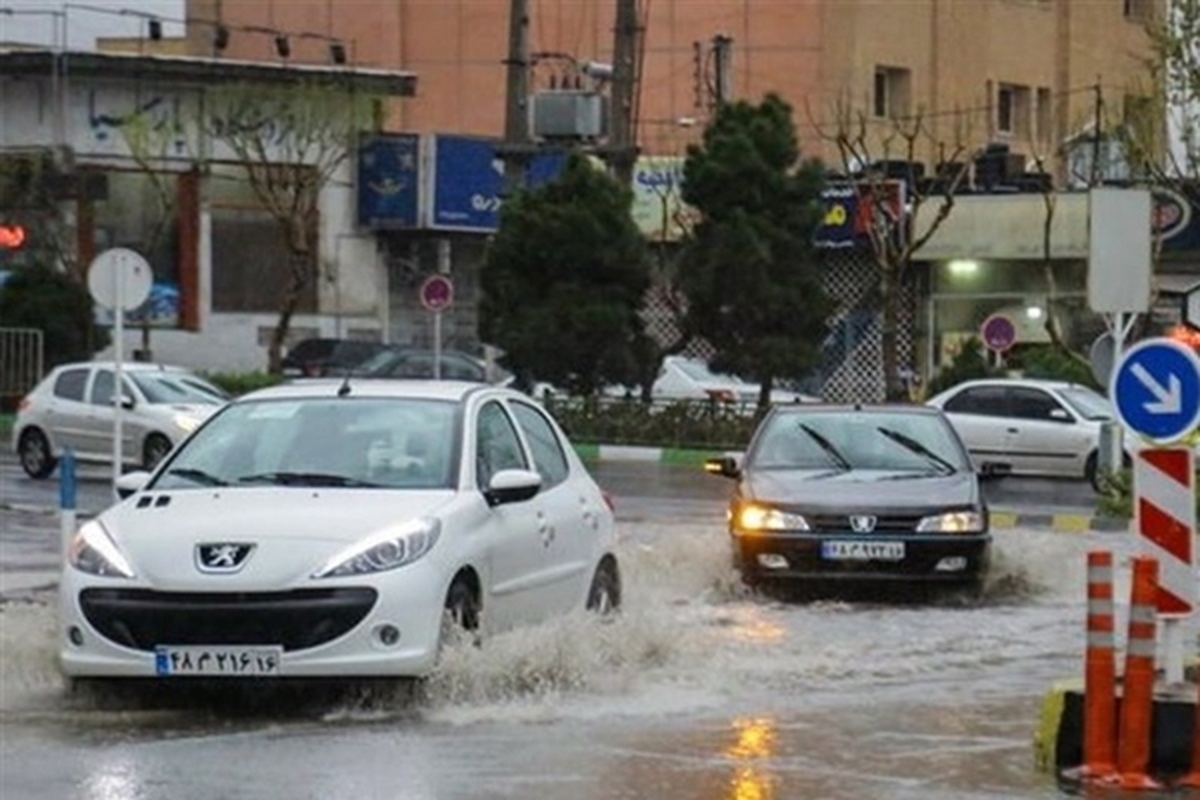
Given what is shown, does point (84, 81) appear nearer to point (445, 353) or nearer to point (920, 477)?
point (445, 353)

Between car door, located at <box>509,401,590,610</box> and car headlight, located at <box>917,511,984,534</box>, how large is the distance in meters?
4.17

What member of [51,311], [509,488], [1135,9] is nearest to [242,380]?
[51,311]

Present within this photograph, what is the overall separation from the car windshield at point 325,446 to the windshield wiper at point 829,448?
642 centimetres

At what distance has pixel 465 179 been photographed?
58938 mm

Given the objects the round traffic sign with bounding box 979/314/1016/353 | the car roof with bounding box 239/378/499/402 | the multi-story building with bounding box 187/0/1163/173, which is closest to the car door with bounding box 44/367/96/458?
the round traffic sign with bounding box 979/314/1016/353

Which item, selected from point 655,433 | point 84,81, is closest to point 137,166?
point 84,81

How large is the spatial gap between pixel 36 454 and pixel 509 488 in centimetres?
2358

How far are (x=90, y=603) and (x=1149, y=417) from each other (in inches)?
189

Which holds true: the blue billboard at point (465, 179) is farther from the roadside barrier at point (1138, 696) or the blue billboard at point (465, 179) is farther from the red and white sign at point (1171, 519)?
the roadside barrier at point (1138, 696)

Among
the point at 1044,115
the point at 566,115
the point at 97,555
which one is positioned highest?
the point at 1044,115

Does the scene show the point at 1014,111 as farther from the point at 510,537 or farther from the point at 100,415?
the point at 510,537

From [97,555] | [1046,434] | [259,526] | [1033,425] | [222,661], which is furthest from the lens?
[1033,425]

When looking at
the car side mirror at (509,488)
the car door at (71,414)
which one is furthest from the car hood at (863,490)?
the car door at (71,414)

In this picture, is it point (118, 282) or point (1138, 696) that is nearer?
point (1138, 696)
